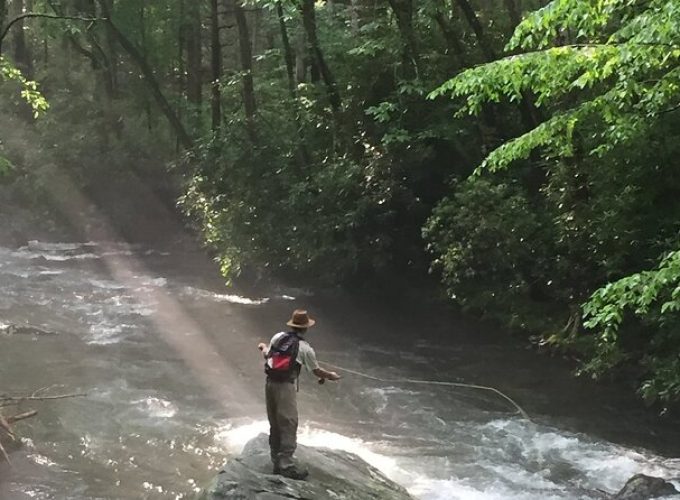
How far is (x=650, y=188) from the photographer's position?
11.5 m

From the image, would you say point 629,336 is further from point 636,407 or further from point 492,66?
point 492,66

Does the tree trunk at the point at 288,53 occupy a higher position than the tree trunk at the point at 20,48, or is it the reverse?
the tree trunk at the point at 20,48

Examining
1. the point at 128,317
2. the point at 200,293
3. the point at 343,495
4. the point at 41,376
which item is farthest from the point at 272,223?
the point at 343,495

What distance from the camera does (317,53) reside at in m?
18.9

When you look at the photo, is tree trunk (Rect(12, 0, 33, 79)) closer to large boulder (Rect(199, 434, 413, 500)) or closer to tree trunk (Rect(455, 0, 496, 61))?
tree trunk (Rect(455, 0, 496, 61))

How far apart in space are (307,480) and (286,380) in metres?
0.98

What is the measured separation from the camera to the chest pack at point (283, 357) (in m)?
6.79

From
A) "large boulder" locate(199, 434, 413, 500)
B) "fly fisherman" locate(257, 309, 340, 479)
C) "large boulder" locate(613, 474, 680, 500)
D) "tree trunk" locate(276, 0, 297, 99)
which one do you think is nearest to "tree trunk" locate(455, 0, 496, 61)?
"tree trunk" locate(276, 0, 297, 99)

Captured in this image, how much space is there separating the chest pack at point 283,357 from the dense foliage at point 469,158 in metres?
2.59

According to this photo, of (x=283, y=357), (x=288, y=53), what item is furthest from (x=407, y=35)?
(x=283, y=357)

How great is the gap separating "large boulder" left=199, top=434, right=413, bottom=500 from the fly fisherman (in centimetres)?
19

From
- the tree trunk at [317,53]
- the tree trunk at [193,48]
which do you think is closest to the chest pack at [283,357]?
the tree trunk at [317,53]

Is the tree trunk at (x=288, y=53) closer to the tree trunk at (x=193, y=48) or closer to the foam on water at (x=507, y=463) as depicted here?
the tree trunk at (x=193, y=48)

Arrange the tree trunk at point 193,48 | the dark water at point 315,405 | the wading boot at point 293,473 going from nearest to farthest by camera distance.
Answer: the wading boot at point 293,473, the dark water at point 315,405, the tree trunk at point 193,48
